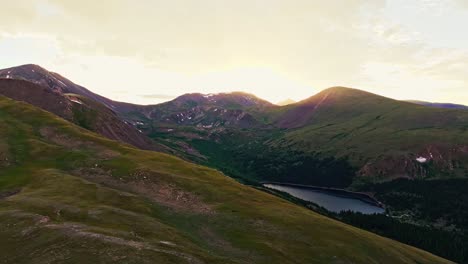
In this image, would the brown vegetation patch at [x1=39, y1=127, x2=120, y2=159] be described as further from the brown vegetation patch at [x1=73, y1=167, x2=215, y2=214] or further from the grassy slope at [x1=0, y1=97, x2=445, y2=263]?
the brown vegetation patch at [x1=73, y1=167, x2=215, y2=214]

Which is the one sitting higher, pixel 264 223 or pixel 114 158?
pixel 114 158

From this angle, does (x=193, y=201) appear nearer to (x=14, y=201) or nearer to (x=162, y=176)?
(x=162, y=176)

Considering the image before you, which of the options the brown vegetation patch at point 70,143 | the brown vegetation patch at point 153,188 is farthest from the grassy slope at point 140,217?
the brown vegetation patch at point 70,143

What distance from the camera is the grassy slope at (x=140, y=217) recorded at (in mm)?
50088

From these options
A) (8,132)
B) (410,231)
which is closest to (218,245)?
(8,132)

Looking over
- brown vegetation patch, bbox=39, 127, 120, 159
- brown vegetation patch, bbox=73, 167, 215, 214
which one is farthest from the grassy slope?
brown vegetation patch, bbox=39, 127, 120, 159

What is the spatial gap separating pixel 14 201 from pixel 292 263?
2013 inches

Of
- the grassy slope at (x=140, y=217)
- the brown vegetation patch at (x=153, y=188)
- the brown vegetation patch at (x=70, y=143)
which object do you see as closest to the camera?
the grassy slope at (x=140, y=217)

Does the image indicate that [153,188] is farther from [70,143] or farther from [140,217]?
[70,143]

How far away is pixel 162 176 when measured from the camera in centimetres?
9406

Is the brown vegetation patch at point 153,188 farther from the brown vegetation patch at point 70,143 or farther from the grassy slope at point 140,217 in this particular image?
the brown vegetation patch at point 70,143

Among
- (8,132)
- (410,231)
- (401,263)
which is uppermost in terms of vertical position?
(8,132)

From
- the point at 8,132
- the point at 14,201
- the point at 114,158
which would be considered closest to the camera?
the point at 14,201

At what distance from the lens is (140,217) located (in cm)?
6681
